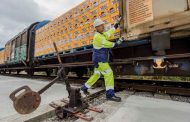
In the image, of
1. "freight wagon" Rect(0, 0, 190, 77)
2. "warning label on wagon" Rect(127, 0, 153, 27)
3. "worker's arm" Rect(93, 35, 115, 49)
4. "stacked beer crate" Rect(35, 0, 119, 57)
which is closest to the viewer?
"freight wagon" Rect(0, 0, 190, 77)

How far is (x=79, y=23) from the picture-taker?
5.58 metres

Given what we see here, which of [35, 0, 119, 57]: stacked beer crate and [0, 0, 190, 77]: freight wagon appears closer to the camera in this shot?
[0, 0, 190, 77]: freight wagon

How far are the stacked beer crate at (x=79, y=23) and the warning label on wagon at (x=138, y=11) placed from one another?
382 mm

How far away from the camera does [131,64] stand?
13.6 ft

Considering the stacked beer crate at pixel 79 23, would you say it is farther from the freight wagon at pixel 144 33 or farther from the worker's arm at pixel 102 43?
the worker's arm at pixel 102 43

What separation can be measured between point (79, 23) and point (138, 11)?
2411 mm

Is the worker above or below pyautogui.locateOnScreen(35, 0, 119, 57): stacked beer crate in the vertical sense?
below

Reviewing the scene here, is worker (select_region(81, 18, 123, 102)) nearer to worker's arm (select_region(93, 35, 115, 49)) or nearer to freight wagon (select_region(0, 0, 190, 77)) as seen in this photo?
worker's arm (select_region(93, 35, 115, 49))

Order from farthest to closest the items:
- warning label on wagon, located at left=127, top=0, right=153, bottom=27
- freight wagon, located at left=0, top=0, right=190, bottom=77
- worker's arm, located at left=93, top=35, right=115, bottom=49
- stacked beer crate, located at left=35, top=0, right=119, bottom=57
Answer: stacked beer crate, located at left=35, top=0, right=119, bottom=57
worker's arm, located at left=93, top=35, right=115, bottom=49
warning label on wagon, located at left=127, top=0, right=153, bottom=27
freight wagon, located at left=0, top=0, right=190, bottom=77

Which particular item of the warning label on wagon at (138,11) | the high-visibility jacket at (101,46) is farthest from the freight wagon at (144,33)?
the high-visibility jacket at (101,46)

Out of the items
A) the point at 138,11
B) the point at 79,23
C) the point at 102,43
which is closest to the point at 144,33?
the point at 138,11

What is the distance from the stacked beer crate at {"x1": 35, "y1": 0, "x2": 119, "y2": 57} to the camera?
14.3 ft

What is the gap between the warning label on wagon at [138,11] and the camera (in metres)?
3.42

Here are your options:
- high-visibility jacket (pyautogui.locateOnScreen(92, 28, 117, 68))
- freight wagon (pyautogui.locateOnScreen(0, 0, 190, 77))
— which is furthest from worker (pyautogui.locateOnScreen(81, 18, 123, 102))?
freight wagon (pyautogui.locateOnScreen(0, 0, 190, 77))
